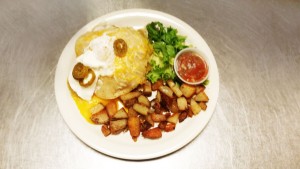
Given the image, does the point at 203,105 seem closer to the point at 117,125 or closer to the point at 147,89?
the point at 147,89

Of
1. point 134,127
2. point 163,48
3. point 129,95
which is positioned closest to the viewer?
point 134,127

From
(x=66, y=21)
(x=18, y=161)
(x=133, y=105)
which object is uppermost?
(x=66, y=21)

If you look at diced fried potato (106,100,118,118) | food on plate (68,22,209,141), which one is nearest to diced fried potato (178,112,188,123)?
food on plate (68,22,209,141)

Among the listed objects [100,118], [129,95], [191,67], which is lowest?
[100,118]

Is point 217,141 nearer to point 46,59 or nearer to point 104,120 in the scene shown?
point 104,120

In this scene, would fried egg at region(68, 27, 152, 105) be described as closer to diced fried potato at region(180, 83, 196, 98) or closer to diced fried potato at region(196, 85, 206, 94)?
diced fried potato at region(180, 83, 196, 98)

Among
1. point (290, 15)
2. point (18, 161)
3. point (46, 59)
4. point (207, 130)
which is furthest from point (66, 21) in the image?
point (290, 15)

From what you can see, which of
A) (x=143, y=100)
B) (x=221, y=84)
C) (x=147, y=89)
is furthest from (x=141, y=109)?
(x=221, y=84)
